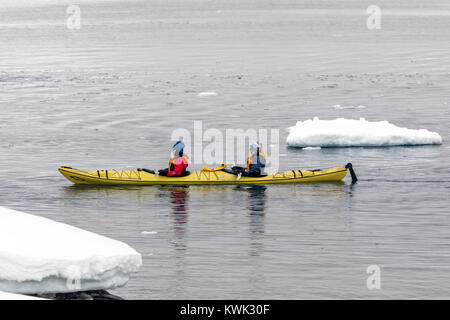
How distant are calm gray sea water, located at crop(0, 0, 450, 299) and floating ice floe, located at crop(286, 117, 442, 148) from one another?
25.6 inches

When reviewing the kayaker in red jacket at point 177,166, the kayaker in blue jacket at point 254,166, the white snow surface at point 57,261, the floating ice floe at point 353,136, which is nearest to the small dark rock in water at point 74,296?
the white snow surface at point 57,261

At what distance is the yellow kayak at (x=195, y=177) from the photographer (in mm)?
31297

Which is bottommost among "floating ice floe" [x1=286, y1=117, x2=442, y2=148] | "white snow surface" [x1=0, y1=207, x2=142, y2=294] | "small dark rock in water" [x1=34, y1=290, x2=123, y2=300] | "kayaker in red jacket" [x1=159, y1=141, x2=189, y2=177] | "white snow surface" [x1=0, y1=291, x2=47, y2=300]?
"small dark rock in water" [x1=34, y1=290, x2=123, y2=300]

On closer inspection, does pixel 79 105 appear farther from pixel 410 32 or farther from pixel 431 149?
pixel 410 32

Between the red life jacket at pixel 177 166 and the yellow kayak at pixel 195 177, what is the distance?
19cm

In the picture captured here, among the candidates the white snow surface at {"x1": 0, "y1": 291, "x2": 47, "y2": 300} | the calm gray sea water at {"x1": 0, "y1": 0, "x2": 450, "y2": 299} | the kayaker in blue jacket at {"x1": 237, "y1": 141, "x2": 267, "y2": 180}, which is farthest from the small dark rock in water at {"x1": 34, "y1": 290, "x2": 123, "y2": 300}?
the kayaker in blue jacket at {"x1": 237, "y1": 141, "x2": 267, "y2": 180}

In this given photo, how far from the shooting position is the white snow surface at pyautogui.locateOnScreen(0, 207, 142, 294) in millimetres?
14539

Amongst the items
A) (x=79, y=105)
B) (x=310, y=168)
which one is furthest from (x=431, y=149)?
(x=79, y=105)

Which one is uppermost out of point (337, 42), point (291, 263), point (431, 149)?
point (337, 42)

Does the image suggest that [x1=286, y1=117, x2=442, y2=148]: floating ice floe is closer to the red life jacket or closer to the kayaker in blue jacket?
the kayaker in blue jacket

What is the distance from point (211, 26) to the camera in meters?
111

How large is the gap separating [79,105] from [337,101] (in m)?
15.4

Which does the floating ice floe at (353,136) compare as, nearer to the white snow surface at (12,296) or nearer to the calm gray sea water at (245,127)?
the calm gray sea water at (245,127)

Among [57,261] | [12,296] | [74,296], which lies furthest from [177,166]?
[12,296]
